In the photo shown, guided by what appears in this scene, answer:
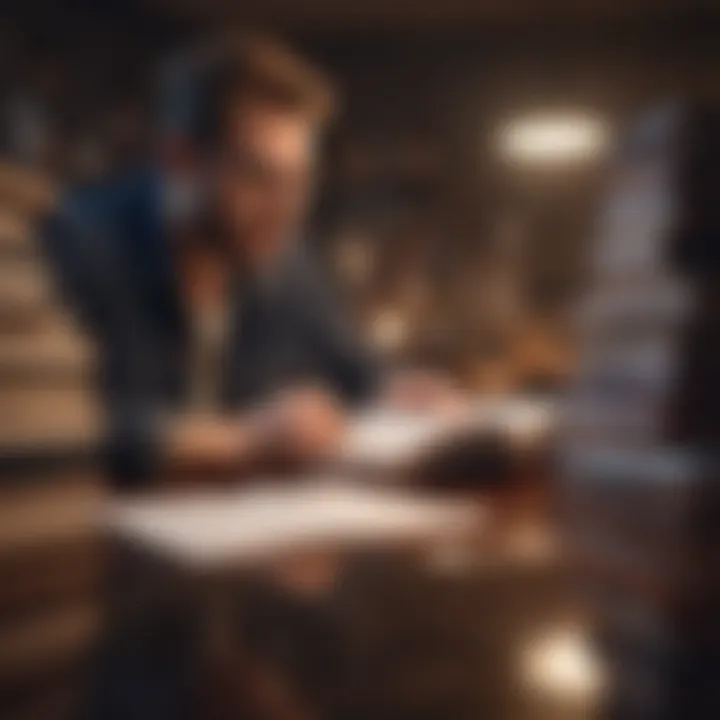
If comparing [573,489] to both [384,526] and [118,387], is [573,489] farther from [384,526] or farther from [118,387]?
[118,387]

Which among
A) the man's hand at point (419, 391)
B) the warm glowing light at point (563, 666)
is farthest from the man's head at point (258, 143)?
the warm glowing light at point (563, 666)

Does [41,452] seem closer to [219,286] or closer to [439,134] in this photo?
[219,286]

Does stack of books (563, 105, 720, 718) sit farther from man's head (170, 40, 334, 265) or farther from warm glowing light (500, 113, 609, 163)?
man's head (170, 40, 334, 265)

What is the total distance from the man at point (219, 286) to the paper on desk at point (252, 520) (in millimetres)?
24

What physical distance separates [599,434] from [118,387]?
0.31 m

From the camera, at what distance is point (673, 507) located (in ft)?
1.84

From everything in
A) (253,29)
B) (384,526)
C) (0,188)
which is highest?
(253,29)

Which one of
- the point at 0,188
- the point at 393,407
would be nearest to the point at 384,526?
the point at 393,407

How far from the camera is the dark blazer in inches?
22.1

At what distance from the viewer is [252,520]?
58cm

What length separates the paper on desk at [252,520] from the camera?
0.55 meters

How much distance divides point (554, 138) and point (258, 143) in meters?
0.20

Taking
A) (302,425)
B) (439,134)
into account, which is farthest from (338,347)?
(439,134)

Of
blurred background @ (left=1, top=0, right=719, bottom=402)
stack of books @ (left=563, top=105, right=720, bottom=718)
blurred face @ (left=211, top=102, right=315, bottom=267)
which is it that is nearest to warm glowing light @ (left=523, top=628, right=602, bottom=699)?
stack of books @ (left=563, top=105, right=720, bottom=718)
